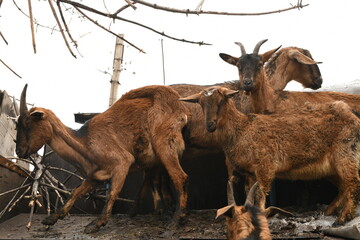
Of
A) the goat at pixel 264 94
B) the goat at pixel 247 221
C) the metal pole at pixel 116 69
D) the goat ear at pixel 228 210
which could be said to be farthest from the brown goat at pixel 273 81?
the metal pole at pixel 116 69

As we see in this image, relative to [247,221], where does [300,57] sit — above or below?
above

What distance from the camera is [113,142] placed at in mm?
7629

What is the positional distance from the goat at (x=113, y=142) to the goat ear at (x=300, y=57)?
239 centimetres

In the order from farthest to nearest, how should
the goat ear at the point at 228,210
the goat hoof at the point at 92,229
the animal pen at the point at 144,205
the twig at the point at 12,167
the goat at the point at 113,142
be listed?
the twig at the point at 12,167 → the goat at the point at 113,142 → the goat hoof at the point at 92,229 → the animal pen at the point at 144,205 → the goat ear at the point at 228,210

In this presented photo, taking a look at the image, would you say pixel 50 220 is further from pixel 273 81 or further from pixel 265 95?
pixel 273 81

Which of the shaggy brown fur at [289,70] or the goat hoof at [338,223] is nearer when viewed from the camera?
the goat hoof at [338,223]

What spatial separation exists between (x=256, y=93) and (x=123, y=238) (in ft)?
9.92

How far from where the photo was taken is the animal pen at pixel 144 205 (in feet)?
21.4

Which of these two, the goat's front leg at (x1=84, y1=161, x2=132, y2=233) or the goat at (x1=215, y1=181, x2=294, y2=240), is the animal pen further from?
the goat at (x1=215, y1=181, x2=294, y2=240)

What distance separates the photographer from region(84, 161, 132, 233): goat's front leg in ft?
22.9

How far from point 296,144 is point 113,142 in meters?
2.79

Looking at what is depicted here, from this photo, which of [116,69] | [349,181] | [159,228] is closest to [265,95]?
[349,181]

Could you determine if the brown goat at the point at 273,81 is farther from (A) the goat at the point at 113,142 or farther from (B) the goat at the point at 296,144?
(B) the goat at the point at 296,144

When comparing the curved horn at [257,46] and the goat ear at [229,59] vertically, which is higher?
the curved horn at [257,46]
